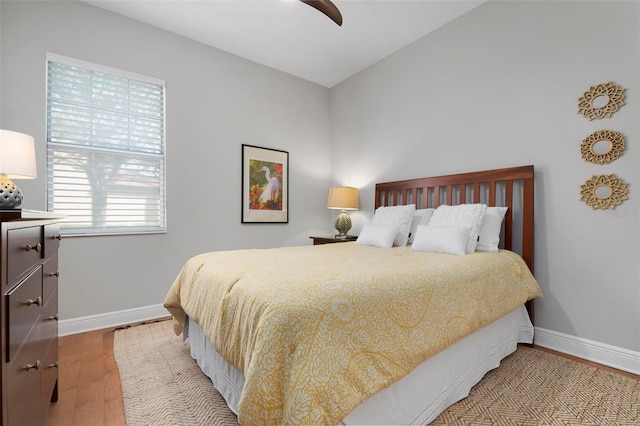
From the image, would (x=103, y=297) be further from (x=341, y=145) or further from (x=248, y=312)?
(x=341, y=145)

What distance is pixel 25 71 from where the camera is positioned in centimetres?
237

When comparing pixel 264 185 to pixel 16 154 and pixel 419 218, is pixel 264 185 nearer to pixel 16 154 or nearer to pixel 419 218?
pixel 419 218

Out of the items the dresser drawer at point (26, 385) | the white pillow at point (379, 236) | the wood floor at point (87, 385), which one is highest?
the white pillow at point (379, 236)

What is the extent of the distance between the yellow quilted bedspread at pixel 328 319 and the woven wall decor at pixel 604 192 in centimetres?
95

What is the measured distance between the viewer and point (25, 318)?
3.15 ft

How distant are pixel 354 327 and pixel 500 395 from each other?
116cm

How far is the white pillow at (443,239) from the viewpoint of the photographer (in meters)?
2.11

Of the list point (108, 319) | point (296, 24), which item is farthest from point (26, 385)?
point (296, 24)

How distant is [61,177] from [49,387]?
190cm

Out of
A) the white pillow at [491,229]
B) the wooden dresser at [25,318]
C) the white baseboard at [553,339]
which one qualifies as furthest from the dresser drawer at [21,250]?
the white pillow at [491,229]

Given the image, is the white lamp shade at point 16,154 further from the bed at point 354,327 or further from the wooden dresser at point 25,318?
the bed at point 354,327

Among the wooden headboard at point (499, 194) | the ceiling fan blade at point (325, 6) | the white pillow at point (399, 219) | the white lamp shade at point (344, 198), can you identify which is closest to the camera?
the ceiling fan blade at point (325, 6)

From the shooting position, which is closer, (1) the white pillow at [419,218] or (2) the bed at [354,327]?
(2) the bed at [354,327]

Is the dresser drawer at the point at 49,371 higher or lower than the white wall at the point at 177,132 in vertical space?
lower
